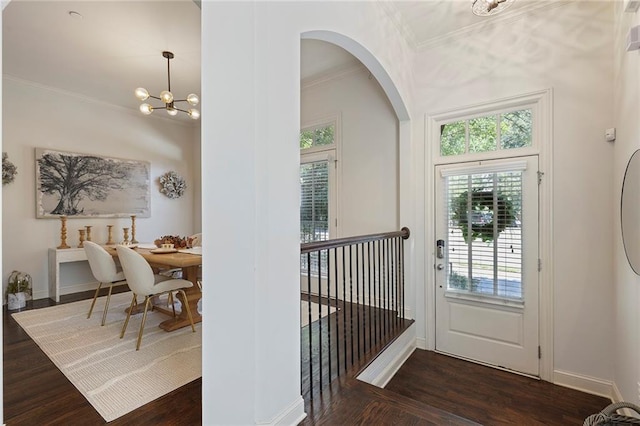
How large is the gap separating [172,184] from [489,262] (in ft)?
17.2

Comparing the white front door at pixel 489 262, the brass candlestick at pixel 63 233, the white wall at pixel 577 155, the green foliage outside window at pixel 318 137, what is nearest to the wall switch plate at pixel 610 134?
the white wall at pixel 577 155

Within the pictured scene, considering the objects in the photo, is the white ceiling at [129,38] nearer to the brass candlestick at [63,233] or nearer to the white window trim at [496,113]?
the white window trim at [496,113]

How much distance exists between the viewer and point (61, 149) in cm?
428

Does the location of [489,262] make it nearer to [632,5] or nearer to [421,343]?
[421,343]

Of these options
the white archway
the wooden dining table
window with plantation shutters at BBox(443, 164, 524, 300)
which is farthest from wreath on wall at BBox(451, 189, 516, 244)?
the wooden dining table

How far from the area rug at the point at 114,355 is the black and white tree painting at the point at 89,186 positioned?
1.54 m

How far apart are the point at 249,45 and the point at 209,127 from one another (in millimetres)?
419

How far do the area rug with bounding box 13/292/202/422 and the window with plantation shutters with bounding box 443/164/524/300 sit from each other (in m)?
2.55

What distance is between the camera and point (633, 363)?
1877 millimetres

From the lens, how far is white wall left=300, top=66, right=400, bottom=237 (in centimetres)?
343

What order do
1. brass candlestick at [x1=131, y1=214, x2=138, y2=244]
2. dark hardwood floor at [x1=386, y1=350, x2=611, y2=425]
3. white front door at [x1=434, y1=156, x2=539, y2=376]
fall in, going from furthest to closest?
brass candlestick at [x1=131, y1=214, x2=138, y2=244]
white front door at [x1=434, y1=156, x2=539, y2=376]
dark hardwood floor at [x1=386, y1=350, x2=611, y2=425]

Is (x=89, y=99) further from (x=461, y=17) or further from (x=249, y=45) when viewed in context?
(x=461, y=17)

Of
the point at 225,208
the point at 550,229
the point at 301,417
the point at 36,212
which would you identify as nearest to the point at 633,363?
the point at 550,229

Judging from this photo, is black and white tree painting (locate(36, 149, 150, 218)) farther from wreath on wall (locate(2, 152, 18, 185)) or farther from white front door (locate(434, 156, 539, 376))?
white front door (locate(434, 156, 539, 376))
